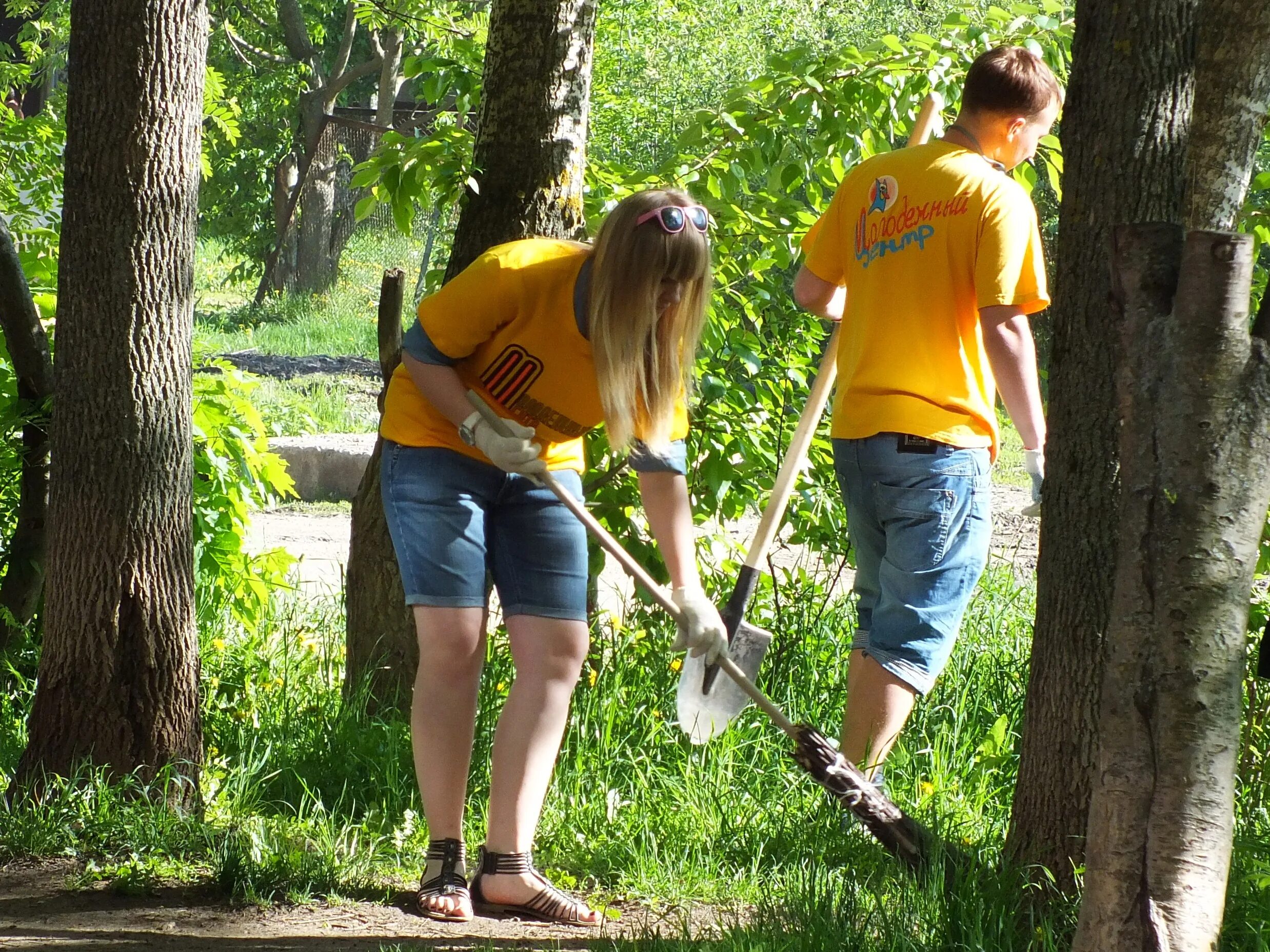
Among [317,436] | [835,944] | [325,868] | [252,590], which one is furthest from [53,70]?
[835,944]

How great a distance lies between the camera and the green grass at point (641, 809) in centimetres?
260

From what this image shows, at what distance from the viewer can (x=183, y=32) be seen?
10.8 feet

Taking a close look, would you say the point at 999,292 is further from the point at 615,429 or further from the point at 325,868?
the point at 325,868

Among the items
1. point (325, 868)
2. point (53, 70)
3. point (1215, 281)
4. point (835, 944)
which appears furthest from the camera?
point (53, 70)

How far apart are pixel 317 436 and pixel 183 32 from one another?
288 inches

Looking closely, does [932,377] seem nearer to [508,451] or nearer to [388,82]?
[508,451]

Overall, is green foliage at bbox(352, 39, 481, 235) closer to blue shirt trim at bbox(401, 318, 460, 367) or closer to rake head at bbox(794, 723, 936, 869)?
blue shirt trim at bbox(401, 318, 460, 367)

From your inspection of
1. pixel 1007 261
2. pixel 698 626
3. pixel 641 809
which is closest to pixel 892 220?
pixel 1007 261

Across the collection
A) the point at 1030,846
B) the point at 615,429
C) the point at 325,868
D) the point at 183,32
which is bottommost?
the point at 325,868

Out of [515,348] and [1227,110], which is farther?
[515,348]

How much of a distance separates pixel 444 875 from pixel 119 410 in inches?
52.3

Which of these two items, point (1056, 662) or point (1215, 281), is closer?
point (1215, 281)

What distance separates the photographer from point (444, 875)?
117 inches

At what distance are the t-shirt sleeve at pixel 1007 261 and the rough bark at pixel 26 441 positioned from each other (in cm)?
247
